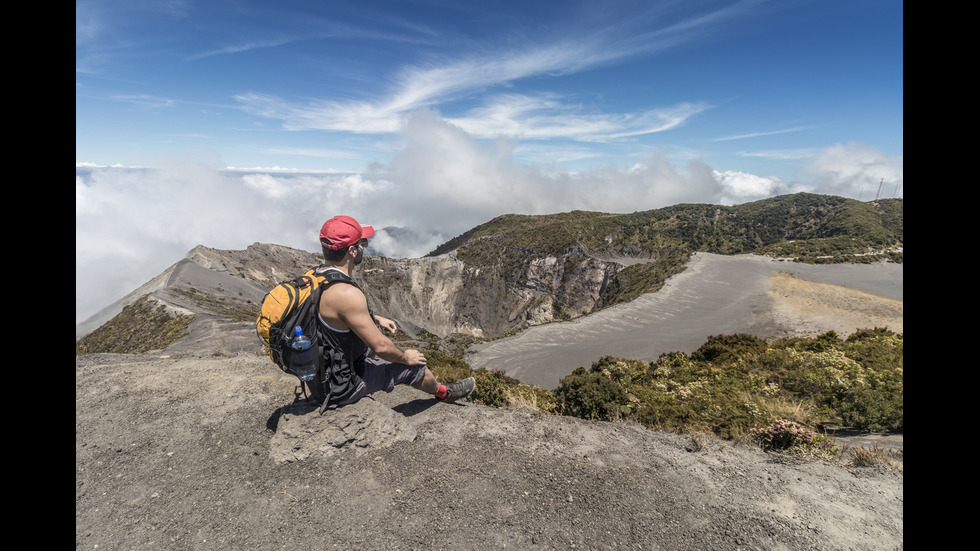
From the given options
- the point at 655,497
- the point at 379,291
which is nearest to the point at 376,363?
the point at 655,497

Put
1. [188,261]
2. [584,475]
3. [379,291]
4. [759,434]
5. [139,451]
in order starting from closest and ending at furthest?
[584,475] → [139,451] → [759,434] → [188,261] → [379,291]

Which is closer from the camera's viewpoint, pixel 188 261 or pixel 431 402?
pixel 431 402

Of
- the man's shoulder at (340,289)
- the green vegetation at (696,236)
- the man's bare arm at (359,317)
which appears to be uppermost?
the green vegetation at (696,236)

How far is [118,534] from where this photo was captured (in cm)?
293

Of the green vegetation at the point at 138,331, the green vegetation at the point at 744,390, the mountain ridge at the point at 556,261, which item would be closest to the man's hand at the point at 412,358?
the green vegetation at the point at 744,390

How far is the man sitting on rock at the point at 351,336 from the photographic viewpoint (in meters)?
3.27

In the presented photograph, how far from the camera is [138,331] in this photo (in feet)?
73.3

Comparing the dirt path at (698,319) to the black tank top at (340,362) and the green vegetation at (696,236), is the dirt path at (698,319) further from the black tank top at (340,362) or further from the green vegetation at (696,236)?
the green vegetation at (696,236)

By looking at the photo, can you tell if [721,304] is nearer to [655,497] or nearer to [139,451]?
[655,497]

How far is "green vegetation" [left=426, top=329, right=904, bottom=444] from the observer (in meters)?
5.84

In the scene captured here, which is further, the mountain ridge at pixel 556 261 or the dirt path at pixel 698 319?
the mountain ridge at pixel 556 261

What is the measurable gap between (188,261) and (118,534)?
157 feet

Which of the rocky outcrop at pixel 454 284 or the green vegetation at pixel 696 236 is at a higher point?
the green vegetation at pixel 696 236

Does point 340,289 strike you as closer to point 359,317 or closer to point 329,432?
point 359,317
